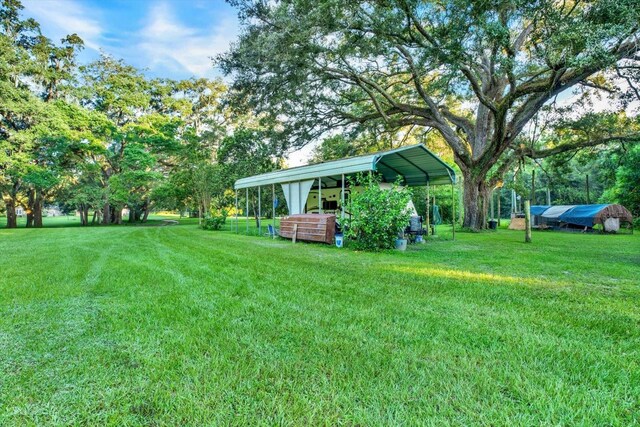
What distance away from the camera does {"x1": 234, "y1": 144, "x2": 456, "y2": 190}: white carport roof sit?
8.84 m

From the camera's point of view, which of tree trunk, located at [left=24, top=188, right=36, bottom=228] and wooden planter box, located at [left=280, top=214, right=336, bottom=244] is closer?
wooden planter box, located at [left=280, top=214, right=336, bottom=244]

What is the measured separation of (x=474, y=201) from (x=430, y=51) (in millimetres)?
8118

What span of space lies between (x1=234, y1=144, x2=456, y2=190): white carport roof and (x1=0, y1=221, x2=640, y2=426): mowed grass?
5.10 m

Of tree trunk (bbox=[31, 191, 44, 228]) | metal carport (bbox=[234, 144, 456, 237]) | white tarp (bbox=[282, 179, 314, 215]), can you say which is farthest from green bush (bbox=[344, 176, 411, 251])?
tree trunk (bbox=[31, 191, 44, 228])

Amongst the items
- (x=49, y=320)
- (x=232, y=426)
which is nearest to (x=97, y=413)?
(x=232, y=426)

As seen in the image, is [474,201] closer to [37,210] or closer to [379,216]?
[379,216]

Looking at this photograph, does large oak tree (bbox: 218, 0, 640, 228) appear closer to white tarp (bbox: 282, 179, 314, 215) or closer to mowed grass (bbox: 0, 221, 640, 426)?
white tarp (bbox: 282, 179, 314, 215)

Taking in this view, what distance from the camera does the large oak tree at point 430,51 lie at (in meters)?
6.91

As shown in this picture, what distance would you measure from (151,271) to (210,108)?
83.7 ft

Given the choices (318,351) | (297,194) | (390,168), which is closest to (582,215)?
(390,168)

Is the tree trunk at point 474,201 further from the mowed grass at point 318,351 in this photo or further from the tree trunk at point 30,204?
the tree trunk at point 30,204

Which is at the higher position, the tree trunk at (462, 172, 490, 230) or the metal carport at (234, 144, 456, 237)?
the metal carport at (234, 144, 456, 237)

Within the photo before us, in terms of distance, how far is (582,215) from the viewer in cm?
1490

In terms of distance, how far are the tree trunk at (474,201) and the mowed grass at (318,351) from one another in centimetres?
1030
